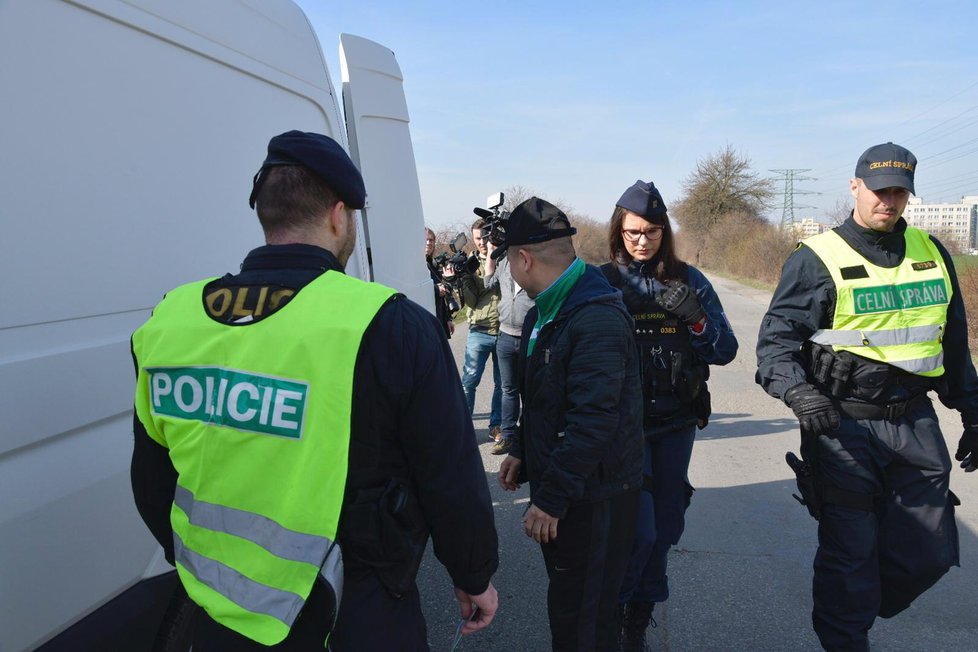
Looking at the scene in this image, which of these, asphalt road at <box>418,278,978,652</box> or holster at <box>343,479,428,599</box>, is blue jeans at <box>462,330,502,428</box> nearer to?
asphalt road at <box>418,278,978,652</box>

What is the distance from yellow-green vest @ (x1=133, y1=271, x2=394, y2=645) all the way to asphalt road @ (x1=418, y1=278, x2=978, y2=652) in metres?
1.85

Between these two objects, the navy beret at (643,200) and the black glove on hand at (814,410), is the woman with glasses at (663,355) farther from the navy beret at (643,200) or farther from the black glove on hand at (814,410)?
the black glove on hand at (814,410)

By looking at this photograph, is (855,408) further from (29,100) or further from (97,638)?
(29,100)

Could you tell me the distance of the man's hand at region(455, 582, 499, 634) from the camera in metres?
1.51

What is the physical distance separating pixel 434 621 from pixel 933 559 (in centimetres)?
206

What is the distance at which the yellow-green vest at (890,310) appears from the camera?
2527 mm

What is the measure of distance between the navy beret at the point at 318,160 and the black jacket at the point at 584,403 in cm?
93

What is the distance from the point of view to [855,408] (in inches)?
99.6

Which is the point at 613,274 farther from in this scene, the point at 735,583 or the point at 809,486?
the point at 735,583

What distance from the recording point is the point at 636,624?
2.74 meters

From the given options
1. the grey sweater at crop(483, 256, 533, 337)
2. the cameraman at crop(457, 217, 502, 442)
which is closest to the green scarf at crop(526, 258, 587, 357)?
the grey sweater at crop(483, 256, 533, 337)

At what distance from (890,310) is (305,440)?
2311 mm

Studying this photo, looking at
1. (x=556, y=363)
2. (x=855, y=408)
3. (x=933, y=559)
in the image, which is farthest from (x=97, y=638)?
(x=933, y=559)

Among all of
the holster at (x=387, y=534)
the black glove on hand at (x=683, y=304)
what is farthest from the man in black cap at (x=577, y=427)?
the holster at (x=387, y=534)
